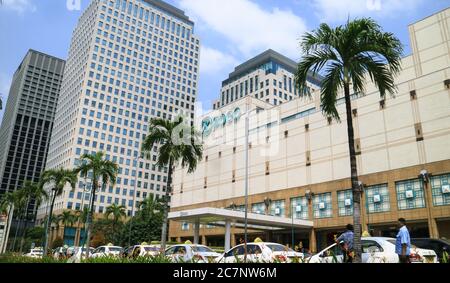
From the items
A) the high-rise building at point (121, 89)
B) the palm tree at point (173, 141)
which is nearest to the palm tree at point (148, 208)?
the high-rise building at point (121, 89)

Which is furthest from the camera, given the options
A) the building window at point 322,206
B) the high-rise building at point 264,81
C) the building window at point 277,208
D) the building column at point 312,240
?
the high-rise building at point 264,81

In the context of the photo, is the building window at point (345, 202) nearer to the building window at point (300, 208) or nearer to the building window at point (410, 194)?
the building window at point (300, 208)

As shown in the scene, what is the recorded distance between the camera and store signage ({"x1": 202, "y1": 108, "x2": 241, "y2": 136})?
66.9 m

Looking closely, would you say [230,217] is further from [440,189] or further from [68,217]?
[68,217]

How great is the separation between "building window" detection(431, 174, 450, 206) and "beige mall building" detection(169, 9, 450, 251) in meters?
0.09

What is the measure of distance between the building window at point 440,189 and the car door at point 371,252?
97.5 ft

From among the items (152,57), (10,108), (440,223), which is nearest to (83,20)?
(152,57)

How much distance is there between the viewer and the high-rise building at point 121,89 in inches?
4259

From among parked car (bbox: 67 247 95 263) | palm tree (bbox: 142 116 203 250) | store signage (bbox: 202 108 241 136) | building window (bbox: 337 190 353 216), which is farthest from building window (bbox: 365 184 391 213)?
parked car (bbox: 67 247 95 263)

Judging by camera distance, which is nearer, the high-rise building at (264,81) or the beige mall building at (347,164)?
the beige mall building at (347,164)

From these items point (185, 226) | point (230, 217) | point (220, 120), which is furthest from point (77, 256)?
point (220, 120)

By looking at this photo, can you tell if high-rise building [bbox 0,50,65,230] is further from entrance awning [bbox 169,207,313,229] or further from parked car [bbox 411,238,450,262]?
parked car [bbox 411,238,450,262]
